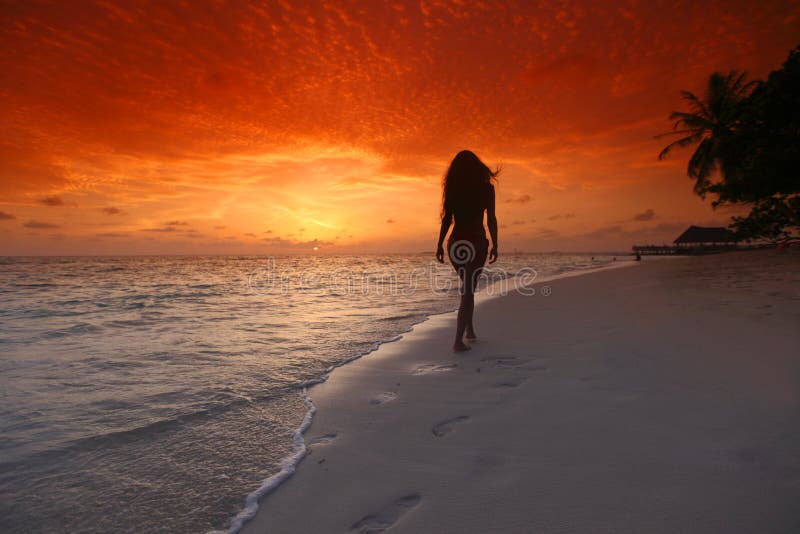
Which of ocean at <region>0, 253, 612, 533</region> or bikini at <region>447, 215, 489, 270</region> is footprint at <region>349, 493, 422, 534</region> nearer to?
ocean at <region>0, 253, 612, 533</region>

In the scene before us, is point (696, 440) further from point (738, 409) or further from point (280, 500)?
point (280, 500)

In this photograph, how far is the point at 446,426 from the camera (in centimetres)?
248

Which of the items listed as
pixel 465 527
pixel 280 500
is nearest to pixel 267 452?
pixel 280 500

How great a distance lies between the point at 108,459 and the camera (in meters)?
2.34

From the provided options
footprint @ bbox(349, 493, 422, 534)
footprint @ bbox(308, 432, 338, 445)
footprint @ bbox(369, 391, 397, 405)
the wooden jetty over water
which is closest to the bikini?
footprint @ bbox(369, 391, 397, 405)

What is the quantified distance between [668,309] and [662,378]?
399 centimetres

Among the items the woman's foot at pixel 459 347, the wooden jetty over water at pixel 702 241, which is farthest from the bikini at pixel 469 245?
the wooden jetty over water at pixel 702 241

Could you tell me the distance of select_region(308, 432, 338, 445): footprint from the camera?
2.40 metres

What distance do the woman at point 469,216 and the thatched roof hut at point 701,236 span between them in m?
70.1

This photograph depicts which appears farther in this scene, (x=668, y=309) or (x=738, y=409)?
(x=668, y=309)

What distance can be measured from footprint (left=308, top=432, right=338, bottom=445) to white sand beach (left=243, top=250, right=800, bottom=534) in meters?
0.01

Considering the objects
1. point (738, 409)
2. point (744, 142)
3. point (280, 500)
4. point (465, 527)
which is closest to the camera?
point (465, 527)

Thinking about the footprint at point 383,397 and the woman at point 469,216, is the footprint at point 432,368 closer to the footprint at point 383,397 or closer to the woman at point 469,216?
the footprint at point 383,397

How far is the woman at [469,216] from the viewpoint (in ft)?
16.1
